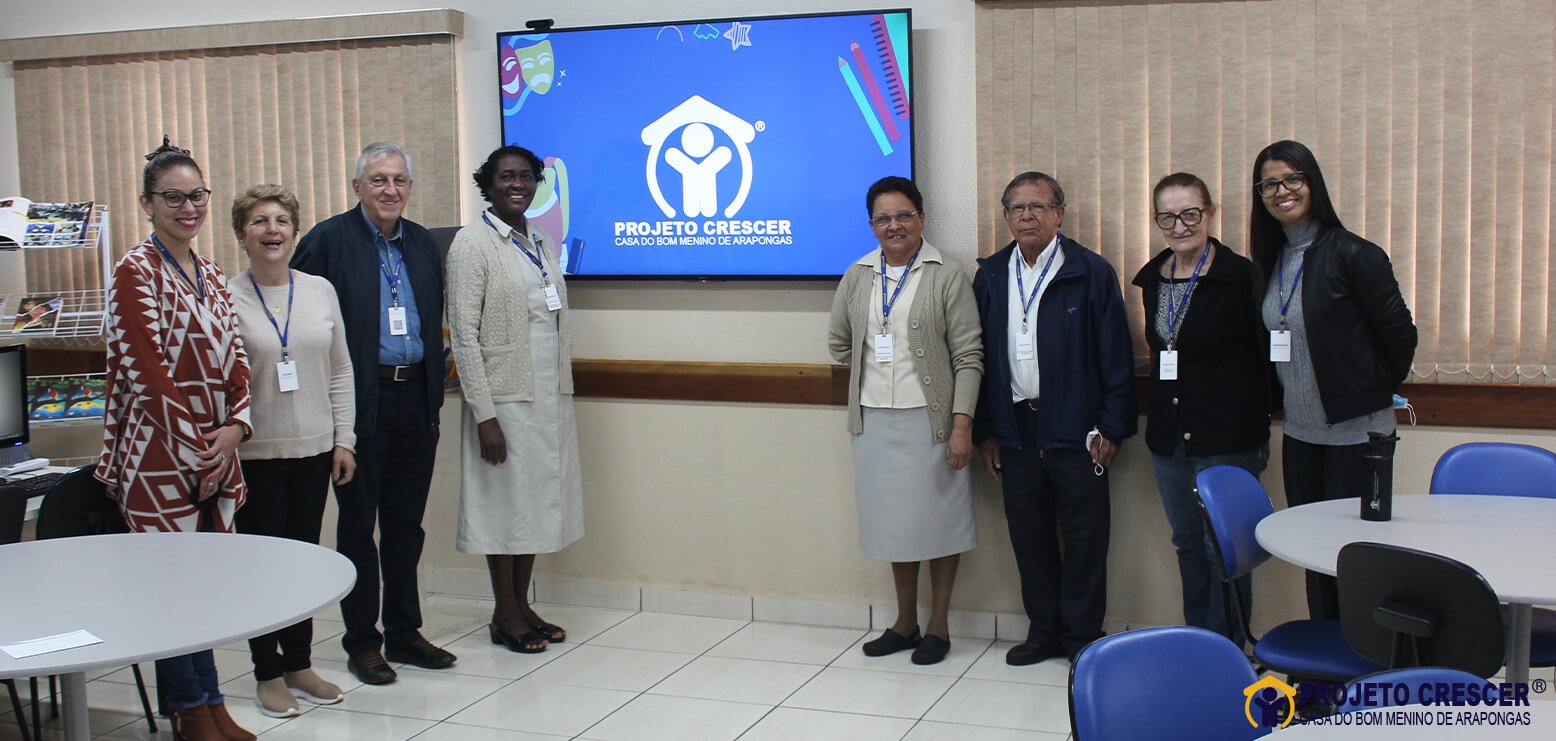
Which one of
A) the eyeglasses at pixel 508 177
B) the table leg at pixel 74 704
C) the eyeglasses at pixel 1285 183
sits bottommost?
the table leg at pixel 74 704

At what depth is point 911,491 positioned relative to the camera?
445 cm

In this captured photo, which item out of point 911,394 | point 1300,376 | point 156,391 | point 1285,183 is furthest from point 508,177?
point 1300,376

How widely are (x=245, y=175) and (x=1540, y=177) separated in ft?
16.4

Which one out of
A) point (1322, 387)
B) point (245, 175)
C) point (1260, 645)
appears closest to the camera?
point (1260, 645)

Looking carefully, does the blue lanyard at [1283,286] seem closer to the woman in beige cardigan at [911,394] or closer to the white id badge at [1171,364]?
the white id badge at [1171,364]

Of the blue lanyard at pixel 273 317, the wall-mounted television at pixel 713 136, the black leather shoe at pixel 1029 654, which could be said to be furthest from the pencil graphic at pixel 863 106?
the blue lanyard at pixel 273 317

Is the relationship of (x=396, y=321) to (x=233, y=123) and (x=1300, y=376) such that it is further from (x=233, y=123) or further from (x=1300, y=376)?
(x=1300, y=376)

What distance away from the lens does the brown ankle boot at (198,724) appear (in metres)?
3.63

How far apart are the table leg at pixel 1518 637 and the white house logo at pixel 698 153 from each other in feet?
9.97

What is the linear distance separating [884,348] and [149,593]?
2.57m

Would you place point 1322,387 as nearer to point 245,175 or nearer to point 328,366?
point 328,366

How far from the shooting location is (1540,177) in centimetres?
401

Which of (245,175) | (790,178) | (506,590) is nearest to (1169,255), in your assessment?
(790,178)

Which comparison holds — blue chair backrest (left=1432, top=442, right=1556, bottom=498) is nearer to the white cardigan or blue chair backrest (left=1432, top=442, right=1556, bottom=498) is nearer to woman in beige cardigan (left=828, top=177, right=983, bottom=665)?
woman in beige cardigan (left=828, top=177, right=983, bottom=665)
